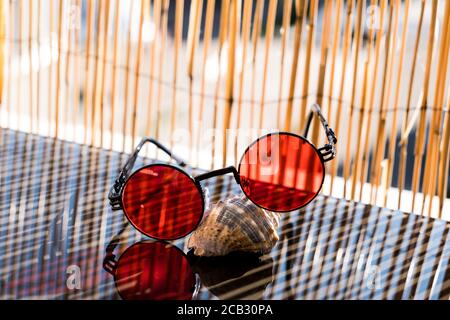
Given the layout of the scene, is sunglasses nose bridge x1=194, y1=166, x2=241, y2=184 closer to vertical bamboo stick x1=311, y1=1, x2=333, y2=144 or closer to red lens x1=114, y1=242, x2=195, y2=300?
red lens x1=114, y1=242, x2=195, y2=300

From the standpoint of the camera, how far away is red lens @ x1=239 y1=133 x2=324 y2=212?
2.26 feet

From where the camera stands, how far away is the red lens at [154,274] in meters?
0.57

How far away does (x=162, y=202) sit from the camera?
0.66m

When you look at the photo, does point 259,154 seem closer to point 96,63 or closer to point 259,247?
point 259,247

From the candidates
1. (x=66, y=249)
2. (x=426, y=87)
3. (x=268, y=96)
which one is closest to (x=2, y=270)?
(x=66, y=249)

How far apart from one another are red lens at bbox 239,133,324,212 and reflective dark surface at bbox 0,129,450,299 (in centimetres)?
4

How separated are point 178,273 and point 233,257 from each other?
58mm

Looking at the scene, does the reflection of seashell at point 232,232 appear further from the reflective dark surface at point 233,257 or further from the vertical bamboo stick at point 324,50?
the vertical bamboo stick at point 324,50

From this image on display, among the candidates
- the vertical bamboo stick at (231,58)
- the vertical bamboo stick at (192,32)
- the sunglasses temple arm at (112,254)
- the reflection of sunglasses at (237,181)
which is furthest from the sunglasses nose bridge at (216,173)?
the vertical bamboo stick at (192,32)

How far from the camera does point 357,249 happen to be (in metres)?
0.70

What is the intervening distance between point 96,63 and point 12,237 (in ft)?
2.31

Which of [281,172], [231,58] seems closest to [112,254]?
[281,172]

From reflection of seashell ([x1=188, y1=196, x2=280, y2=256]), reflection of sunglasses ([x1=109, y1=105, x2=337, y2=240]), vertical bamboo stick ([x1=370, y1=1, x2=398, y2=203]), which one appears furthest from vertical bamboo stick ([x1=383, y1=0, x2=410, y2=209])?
reflection of seashell ([x1=188, y1=196, x2=280, y2=256])

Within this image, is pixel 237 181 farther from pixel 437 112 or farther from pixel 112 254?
pixel 437 112
